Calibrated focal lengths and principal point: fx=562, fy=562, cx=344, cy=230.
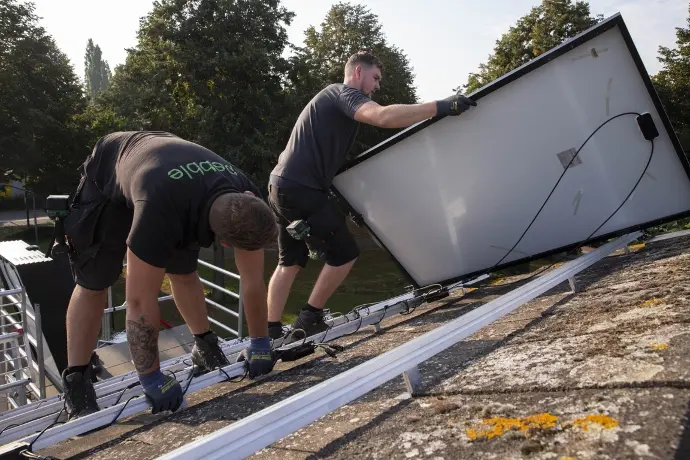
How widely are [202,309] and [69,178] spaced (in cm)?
2339

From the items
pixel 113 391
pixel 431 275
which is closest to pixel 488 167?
pixel 431 275

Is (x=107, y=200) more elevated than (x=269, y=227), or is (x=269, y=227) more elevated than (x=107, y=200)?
(x=107, y=200)

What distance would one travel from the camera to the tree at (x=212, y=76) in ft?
61.5

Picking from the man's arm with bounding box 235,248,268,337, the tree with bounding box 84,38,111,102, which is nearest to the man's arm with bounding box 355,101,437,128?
the man's arm with bounding box 235,248,268,337

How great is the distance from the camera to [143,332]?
2.25m

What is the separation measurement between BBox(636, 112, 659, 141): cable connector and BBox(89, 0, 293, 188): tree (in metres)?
15.4

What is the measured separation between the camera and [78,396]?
2.33 metres

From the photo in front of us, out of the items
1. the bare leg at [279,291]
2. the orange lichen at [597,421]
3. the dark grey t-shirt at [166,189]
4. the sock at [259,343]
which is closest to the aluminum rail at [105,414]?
the sock at [259,343]

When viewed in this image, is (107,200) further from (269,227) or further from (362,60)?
(362,60)

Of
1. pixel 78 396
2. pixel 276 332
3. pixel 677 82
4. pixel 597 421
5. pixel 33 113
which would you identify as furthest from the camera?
pixel 677 82

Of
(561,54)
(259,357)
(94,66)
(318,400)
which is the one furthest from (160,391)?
(94,66)

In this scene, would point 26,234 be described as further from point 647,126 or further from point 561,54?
point 647,126

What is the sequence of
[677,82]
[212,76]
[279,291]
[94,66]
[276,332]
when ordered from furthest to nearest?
[94,66]
[677,82]
[212,76]
[279,291]
[276,332]

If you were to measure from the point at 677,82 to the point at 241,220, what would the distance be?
2764cm
